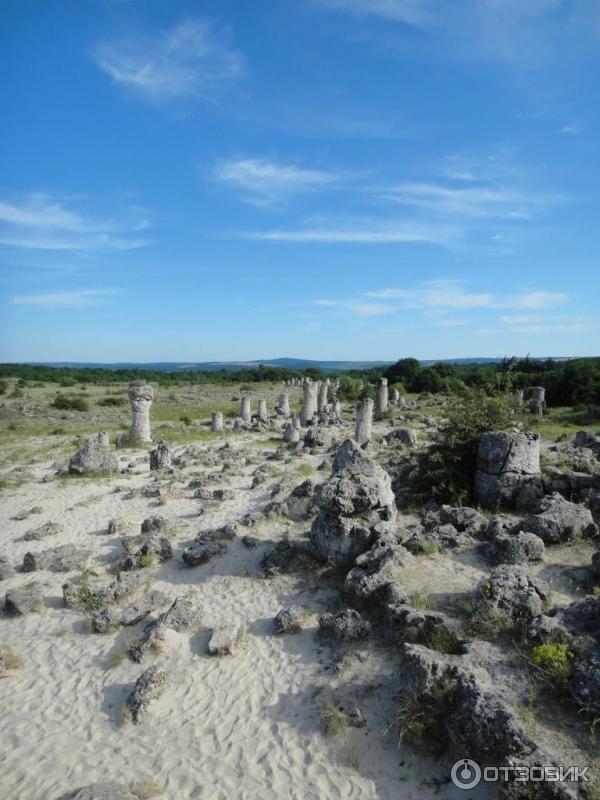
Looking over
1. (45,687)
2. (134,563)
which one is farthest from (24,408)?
(45,687)

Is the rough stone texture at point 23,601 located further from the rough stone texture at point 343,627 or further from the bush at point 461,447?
the bush at point 461,447

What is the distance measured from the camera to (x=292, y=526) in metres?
12.4

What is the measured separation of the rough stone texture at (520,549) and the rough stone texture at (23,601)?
8.98 meters

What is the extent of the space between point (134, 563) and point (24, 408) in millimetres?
39318

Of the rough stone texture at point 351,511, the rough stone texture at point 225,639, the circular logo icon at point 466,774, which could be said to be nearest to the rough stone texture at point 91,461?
the rough stone texture at point 351,511

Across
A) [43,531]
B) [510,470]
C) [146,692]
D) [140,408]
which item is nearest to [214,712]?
[146,692]

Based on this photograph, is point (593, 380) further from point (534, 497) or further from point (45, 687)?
point (45, 687)

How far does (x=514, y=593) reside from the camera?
7.46m

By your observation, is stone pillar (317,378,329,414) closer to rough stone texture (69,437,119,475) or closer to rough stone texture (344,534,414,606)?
rough stone texture (69,437,119,475)

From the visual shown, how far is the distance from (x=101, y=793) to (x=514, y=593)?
19.7ft

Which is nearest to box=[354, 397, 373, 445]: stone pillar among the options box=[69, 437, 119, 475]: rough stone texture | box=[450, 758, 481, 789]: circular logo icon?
box=[69, 437, 119, 475]: rough stone texture

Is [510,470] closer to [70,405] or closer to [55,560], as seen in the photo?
[55,560]

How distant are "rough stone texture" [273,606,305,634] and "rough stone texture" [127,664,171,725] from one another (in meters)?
1.92
